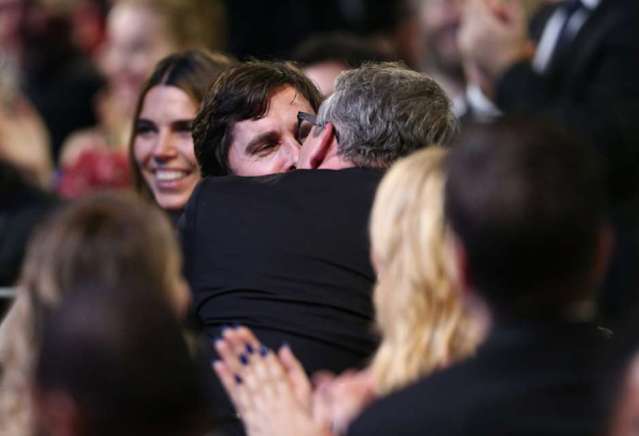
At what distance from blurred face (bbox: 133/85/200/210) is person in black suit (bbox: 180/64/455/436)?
1.14 meters

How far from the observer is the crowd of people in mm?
2092

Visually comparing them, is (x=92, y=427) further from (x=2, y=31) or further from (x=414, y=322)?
(x=2, y=31)

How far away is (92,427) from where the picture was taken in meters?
2.04

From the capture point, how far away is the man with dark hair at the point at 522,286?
2.16 meters

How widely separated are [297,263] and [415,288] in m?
0.56

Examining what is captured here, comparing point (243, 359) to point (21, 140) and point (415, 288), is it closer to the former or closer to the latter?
point (415, 288)

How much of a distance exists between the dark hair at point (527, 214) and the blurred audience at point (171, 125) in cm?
216

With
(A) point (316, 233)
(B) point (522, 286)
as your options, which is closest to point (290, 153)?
(A) point (316, 233)

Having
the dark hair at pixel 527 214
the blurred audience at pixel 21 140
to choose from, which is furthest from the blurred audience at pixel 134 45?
the dark hair at pixel 527 214

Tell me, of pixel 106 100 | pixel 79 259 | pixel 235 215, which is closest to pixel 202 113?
pixel 235 215

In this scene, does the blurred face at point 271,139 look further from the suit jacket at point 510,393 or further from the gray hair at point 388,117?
the suit jacket at point 510,393

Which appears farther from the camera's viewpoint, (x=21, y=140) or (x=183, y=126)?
(x=21, y=140)

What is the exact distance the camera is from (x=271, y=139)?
3590 millimetres

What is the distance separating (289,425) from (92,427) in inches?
28.4
